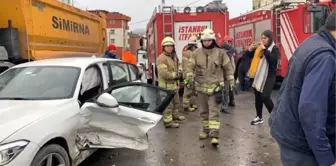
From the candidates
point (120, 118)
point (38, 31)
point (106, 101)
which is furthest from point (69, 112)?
point (38, 31)

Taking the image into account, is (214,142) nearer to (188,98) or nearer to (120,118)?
(120,118)

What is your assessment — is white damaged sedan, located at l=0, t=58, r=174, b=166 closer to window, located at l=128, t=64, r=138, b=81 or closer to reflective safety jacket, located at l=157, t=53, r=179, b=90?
window, located at l=128, t=64, r=138, b=81

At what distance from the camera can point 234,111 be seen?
9008mm

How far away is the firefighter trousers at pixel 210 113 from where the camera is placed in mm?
5801

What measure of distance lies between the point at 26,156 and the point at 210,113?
319cm

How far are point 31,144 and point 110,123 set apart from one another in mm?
1202

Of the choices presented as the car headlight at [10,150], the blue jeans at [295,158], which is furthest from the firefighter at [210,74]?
the blue jeans at [295,158]

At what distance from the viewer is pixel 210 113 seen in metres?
5.90

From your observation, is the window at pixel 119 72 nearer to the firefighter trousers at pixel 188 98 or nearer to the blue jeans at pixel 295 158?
the firefighter trousers at pixel 188 98

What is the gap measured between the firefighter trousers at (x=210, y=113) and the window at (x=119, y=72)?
1.21m

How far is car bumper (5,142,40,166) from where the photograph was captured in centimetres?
323

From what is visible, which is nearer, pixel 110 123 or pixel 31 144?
pixel 31 144

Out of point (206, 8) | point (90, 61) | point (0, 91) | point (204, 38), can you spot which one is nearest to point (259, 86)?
point (204, 38)

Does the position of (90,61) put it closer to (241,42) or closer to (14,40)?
(14,40)
